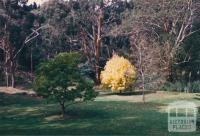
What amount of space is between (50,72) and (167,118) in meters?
8.57

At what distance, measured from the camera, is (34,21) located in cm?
6109

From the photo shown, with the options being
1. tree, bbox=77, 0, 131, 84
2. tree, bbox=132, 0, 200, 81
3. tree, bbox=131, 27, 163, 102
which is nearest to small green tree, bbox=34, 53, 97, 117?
tree, bbox=131, 27, 163, 102

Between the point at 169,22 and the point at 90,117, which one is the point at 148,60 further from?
the point at 90,117

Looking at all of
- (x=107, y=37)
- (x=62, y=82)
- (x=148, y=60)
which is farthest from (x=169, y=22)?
(x=62, y=82)

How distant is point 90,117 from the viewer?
109ft

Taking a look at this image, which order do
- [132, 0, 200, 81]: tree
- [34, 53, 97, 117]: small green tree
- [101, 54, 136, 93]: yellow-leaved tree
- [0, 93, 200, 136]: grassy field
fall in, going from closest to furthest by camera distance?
[0, 93, 200, 136]: grassy field
[34, 53, 97, 117]: small green tree
[101, 54, 136, 93]: yellow-leaved tree
[132, 0, 200, 81]: tree

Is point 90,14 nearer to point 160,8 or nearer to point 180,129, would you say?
point 160,8

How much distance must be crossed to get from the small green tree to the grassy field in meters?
1.44

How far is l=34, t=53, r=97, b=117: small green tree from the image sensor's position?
33.3 m

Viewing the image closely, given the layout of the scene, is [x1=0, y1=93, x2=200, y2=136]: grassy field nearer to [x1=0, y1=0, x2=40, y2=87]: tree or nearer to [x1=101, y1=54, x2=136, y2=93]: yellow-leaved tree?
[x1=101, y1=54, x2=136, y2=93]: yellow-leaved tree

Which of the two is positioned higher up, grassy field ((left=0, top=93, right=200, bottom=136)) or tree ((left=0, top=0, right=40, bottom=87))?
tree ((left=0, top=0, right=40, bottom=87))

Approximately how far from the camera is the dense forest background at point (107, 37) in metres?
54.0

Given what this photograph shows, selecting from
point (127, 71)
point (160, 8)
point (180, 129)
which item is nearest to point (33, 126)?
point (180, 129)

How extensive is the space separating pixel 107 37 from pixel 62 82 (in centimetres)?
3489
